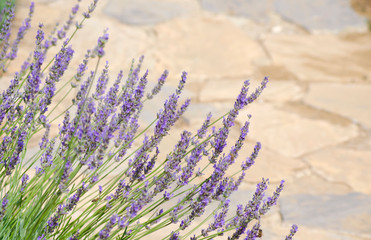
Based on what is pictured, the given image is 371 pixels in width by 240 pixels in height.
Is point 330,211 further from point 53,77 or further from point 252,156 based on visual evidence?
point 53,77

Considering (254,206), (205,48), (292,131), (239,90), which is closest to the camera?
(254,206)

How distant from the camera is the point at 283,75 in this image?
4.84m

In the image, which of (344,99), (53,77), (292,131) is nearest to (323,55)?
(344,99)

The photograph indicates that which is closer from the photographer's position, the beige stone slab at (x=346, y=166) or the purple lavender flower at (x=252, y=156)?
the purple lavender flower at (x=252, y=156)

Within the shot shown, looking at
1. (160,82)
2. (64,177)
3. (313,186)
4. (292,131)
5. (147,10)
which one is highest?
(147,10)

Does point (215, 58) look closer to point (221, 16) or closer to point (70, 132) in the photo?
point (221, 16)

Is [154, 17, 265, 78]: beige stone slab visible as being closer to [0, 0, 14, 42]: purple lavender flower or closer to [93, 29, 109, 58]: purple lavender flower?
[0, 0, 14, 42]: purple lavender flower

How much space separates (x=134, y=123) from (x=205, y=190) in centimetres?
37

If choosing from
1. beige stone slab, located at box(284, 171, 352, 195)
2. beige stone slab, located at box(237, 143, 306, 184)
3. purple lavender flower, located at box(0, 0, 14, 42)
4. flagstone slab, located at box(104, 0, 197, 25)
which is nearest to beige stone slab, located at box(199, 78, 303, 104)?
beige stone slab, located at box(237, 143, 306, 184)

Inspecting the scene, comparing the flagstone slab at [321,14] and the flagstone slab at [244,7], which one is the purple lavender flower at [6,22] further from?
the flagstone slab at [321,14]

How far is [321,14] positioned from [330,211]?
3453 mm

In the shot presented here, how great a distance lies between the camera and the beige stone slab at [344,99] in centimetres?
436

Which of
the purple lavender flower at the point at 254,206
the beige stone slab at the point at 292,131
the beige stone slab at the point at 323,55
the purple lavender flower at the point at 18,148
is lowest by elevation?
the purple lavender flower at the point at 254,206

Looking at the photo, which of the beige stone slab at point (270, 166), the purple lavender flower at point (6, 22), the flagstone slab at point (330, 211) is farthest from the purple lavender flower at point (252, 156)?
the beige stone slab at point (270, 166)
